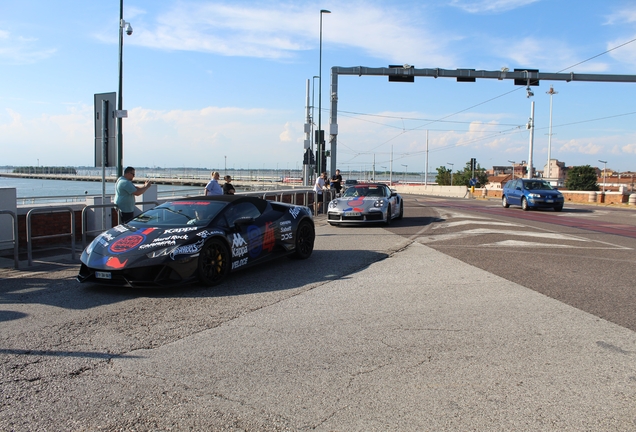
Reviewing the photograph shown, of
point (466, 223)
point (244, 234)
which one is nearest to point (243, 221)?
point (244, 234)

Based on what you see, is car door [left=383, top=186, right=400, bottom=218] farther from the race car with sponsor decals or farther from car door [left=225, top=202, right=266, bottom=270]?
car door [left=225, top=202, right=266, bottom=270]

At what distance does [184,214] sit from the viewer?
320 inches

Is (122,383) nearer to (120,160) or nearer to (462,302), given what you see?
(462,302)

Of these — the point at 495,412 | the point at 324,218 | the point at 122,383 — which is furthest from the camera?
the point at 324,218

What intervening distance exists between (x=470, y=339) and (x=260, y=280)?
3733mm

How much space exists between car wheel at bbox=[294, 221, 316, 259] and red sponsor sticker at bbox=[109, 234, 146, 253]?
3145 mm

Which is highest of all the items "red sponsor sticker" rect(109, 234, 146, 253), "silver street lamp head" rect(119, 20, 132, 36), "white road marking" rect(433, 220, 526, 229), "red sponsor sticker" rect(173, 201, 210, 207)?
"silver street lamp head" rect(119, 20, 132, 36)

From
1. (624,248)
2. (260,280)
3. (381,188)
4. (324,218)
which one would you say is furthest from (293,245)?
(324,218)

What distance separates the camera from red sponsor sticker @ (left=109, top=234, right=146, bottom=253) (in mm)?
7000

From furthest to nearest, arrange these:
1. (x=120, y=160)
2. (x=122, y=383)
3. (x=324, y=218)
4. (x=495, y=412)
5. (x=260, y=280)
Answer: (x=324, y=218) → (x=120, y=160) → (x=260, y=280) → (x=122, y=383) → (x=495, y=412)

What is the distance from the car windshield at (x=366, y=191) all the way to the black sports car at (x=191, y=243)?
7.78 metres

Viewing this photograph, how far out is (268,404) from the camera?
3.53 m

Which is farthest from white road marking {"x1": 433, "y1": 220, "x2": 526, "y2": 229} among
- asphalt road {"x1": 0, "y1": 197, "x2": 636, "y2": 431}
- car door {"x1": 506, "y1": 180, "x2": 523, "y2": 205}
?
car door {"x1": 506, "y1": 180, "x2": 523, "y2": 205}

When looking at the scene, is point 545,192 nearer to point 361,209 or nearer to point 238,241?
point 361,209
